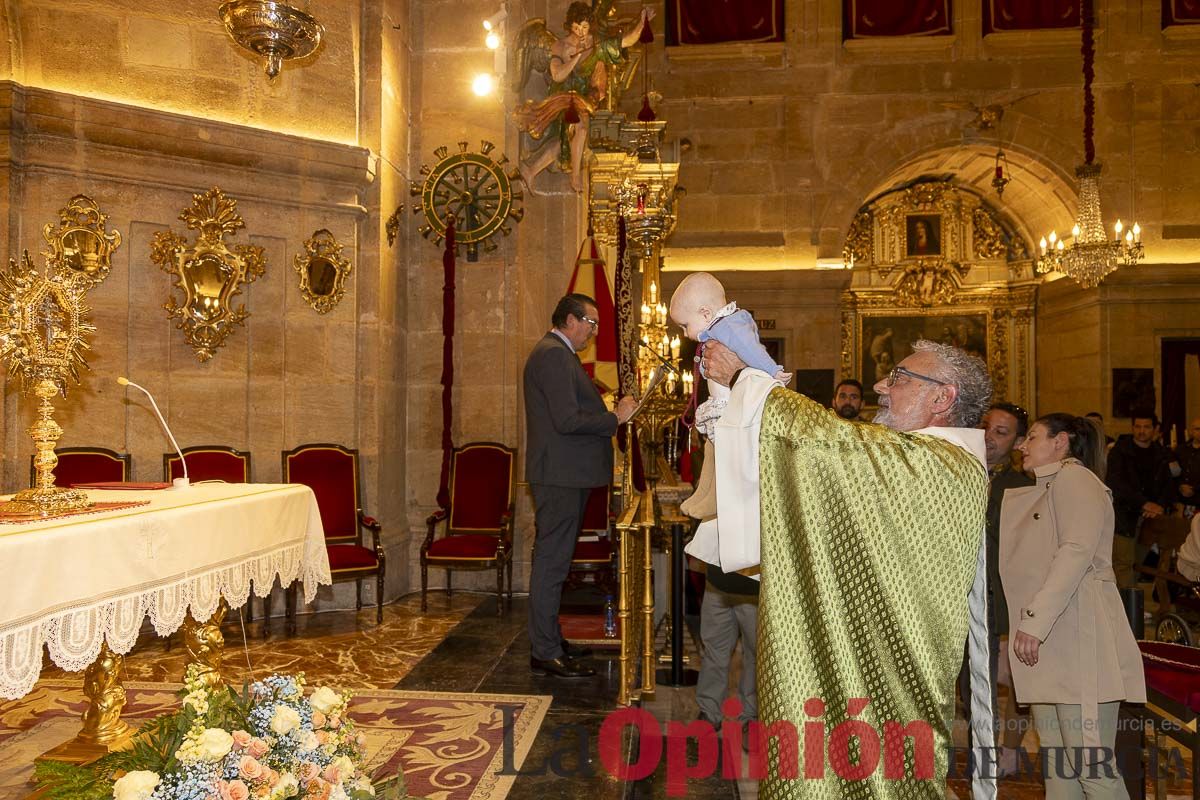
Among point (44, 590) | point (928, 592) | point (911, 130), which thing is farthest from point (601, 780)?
point (911, 130)

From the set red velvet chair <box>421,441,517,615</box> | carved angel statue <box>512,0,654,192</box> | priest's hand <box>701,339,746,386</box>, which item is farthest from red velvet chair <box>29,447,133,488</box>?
priest's hand <box>701,339,746,386</box>

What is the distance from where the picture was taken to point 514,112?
7.51 metres

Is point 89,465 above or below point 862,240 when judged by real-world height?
below

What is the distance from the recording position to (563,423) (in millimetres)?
4875

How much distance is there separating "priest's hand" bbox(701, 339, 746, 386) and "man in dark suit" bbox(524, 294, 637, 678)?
8.30 feet

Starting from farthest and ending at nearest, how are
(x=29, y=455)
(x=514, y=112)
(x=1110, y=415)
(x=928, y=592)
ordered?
1. (x=1110, y=415)
2. (x=514, y=112)
3. (x=29, y=455)
4. (x=928, y=592)

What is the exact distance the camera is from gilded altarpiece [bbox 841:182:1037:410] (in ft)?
54.3

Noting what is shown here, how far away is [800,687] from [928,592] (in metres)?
0.40

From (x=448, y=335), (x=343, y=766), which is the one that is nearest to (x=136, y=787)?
(x=343, y=766)

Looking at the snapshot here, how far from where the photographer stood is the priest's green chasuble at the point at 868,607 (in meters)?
2.14

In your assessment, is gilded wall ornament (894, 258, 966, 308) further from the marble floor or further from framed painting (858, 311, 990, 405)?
the marble floor

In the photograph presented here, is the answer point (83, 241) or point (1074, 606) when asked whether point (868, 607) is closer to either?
point (1074, 606)

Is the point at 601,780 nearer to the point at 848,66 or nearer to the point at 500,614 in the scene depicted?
the point at 500,614

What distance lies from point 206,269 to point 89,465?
1.61 metres
